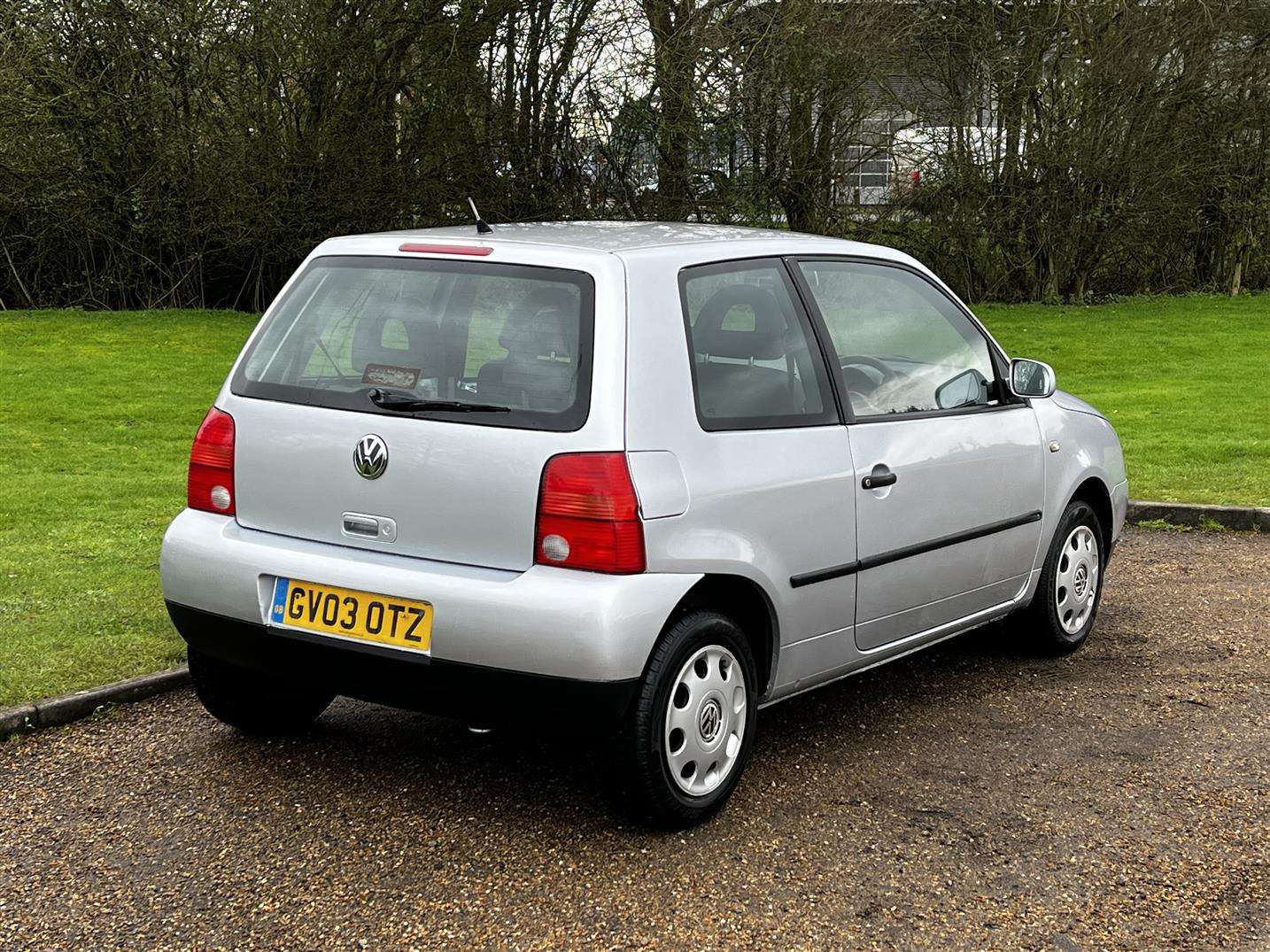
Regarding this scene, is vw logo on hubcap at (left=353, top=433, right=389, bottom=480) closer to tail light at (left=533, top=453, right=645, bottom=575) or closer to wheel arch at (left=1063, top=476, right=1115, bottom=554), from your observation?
tail light at (left=533, top=453, right=645, bottom=575)

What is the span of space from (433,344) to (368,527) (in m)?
0.56

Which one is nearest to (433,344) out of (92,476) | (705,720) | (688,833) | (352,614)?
(352,614)

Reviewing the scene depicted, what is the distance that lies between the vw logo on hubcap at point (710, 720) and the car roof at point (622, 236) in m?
1.34

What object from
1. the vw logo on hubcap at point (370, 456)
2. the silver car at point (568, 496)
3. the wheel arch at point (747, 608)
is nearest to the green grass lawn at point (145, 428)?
the silver car at point (568, 496)

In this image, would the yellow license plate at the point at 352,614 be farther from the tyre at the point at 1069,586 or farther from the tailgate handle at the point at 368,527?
the tyre at the point at 1069,586

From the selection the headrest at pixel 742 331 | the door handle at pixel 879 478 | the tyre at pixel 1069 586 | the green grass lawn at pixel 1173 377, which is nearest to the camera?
the headrest at pixel 742 331

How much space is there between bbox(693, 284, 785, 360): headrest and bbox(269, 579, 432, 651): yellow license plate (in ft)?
3.71

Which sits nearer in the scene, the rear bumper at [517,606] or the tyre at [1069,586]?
the rear bumper at [517,606]

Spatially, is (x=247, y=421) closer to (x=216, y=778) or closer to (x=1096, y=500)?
(x=216, y=778)

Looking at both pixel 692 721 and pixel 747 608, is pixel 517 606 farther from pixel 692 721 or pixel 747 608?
pixel 747 608

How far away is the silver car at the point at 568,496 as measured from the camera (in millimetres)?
3975

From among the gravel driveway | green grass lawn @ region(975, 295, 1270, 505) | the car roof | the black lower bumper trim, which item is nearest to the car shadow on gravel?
the gravel driveway

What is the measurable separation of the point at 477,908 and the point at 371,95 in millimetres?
16302

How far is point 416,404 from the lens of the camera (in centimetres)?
420
